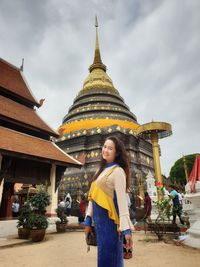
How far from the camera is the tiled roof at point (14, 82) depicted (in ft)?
38.3

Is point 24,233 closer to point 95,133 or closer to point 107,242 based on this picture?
point 107,242

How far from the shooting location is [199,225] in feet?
16.4

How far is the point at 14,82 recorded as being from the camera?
505 inches

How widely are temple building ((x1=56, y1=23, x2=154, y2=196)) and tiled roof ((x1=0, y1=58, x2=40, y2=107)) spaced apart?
Answer: 10.2 m

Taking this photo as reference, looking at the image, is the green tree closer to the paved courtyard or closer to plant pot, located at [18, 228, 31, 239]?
plant pot, located at [18, 228, 31, 239]

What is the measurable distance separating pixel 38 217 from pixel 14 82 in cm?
878

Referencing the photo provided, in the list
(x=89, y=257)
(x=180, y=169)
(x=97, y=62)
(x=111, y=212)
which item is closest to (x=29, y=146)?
(x=89, y=257)

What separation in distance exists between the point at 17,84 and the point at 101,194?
493 inches

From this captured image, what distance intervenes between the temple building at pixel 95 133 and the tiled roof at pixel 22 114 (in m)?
9.72

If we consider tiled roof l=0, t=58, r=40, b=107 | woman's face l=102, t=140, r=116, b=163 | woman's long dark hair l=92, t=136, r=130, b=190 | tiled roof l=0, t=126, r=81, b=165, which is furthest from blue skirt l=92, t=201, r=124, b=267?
tiled roof l=0, t=58, r=40, b=107

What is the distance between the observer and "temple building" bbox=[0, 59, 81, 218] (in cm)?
881

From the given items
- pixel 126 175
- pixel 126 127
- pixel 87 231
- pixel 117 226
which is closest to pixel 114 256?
pixel 117 226

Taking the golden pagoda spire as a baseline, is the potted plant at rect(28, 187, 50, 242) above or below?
below

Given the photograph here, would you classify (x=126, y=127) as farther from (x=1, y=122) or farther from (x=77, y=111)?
(x=1, y=122)
